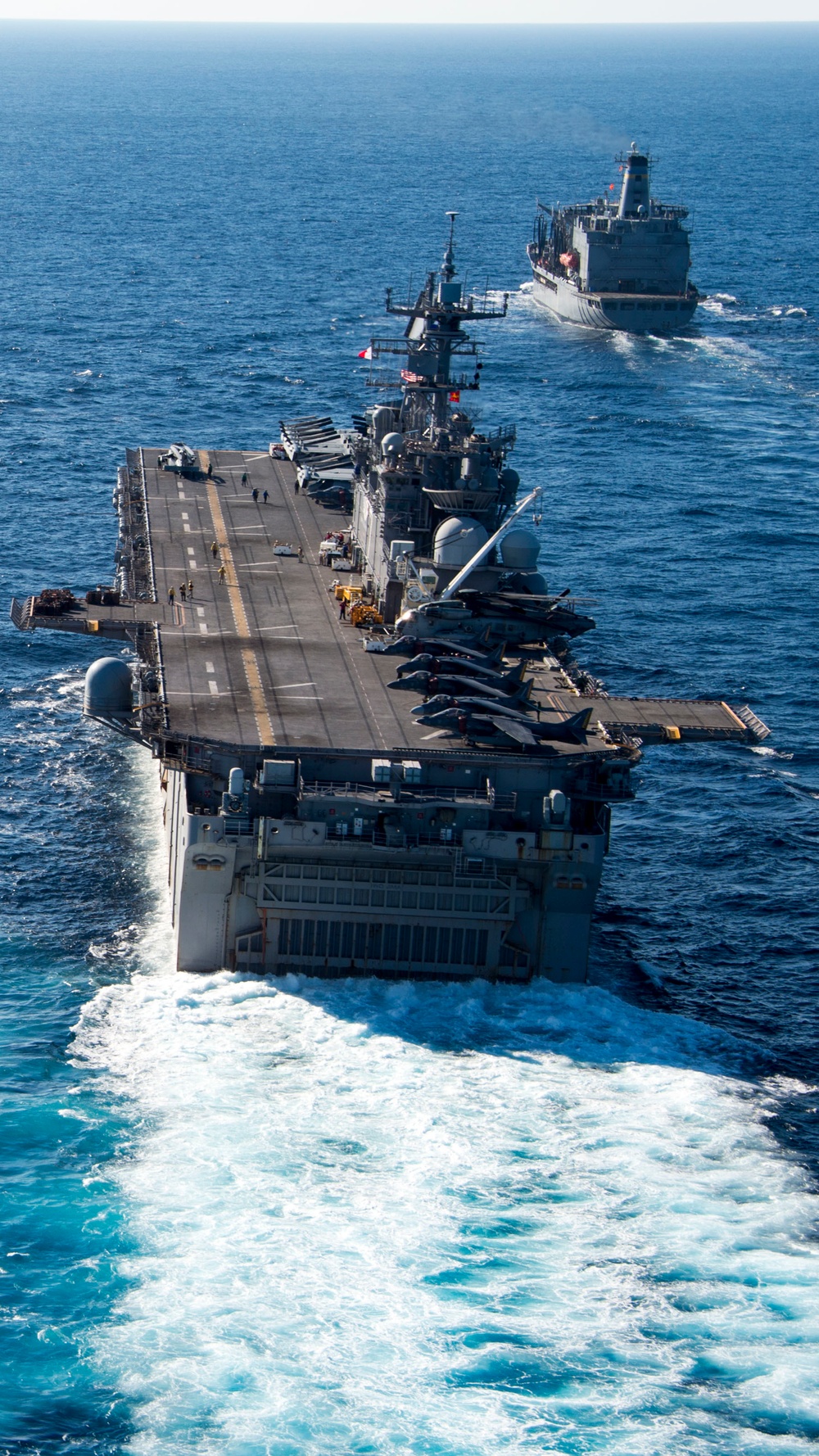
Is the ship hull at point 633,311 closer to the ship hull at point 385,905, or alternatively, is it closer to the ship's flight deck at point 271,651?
the ship's flight deck at point 271,651

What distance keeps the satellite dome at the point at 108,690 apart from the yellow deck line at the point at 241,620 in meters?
3.42

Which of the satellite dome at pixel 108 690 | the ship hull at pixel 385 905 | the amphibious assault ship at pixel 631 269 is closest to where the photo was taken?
the ship hull at pixel 385 905

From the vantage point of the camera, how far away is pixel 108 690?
48719mm

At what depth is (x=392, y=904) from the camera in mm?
44906

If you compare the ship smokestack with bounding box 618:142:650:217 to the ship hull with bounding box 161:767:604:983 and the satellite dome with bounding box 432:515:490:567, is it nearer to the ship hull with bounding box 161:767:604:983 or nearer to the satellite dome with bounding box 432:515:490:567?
the satellite dome with bounding box 432:515:490:567

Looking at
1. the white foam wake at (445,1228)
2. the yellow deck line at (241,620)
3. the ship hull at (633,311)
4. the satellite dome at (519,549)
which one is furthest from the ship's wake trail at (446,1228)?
the ship hull at (633,311)

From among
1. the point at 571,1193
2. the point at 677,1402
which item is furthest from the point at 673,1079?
the point at 677,1402

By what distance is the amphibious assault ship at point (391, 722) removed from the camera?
147ft

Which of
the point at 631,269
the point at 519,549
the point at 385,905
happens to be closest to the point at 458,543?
the point at 519,549

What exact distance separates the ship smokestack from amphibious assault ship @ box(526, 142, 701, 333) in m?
0.06

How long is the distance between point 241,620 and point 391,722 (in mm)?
9868

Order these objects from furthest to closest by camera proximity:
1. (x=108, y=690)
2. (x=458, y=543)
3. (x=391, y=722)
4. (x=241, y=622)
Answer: (x=241, y=622) → (x=458, y=543) → (x=108, y=690) → (x=391, y=722)

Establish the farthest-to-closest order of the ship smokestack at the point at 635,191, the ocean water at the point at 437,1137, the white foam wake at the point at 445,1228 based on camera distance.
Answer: the ship smokestack at the point at 635,191
the ocean water at the point at 437,1137
the white foam wake at the point at 445,1228

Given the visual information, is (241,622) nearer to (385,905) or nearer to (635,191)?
(385,905)
